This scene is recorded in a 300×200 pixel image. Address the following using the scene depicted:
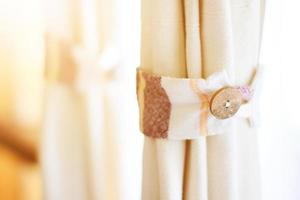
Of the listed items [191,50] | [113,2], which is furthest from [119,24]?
[191,50]

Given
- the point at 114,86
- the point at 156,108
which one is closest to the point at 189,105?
the point at 156,108

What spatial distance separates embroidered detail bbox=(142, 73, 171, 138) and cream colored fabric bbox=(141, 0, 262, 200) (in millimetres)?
16

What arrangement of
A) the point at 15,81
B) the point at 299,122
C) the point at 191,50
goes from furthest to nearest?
the point at 299,122 < the point at 15,81 < the point at 191,50

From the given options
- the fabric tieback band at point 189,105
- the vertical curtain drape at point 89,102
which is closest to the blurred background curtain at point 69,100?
the vertical curtain drape at point 89,102

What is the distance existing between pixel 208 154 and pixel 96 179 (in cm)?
22

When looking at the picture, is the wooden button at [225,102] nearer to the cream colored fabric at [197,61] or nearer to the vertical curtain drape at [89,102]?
the cream colored fabric at [197,61]

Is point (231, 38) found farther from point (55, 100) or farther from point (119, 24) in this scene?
point (55, 100)

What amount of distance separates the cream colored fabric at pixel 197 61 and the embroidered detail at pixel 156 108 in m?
0.02

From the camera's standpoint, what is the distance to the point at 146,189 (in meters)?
0.57

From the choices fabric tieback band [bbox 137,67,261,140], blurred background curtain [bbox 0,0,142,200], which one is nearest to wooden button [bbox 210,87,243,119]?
fabric tieback band [bbox 137,67,261,140]

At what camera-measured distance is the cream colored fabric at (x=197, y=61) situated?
50cm

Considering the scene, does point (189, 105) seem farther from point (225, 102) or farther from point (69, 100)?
point (69, 100)

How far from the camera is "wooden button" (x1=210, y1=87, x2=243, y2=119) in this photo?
0.51 meters

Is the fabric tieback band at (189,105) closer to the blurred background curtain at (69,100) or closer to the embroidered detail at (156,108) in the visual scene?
the embroidered detail at (156,108)
